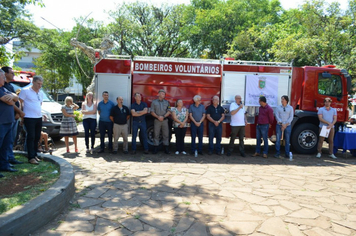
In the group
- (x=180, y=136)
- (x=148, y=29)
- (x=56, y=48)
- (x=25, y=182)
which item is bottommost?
(x=25, y=182)

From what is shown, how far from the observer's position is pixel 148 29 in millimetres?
23422

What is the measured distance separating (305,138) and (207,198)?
5.47 meters

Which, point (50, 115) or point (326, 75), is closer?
point (326, 75)

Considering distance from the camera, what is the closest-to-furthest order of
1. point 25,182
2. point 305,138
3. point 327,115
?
1. point 25,182
2. point 327,115
3. point 305,138

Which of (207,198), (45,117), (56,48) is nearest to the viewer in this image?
(207,198)

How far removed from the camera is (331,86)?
882cm

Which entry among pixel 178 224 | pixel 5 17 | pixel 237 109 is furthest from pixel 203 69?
pixel 5 17

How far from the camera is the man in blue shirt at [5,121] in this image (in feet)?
15.6

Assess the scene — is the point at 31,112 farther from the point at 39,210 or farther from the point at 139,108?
the point at 139,108

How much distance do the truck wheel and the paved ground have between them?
1.17 meters

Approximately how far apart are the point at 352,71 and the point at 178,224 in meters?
14.3

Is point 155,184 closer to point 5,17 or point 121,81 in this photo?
point 121,81

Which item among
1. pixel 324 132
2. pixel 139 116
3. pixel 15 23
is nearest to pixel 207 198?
pixel 139 116

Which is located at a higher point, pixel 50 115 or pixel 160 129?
pixel 50 115
